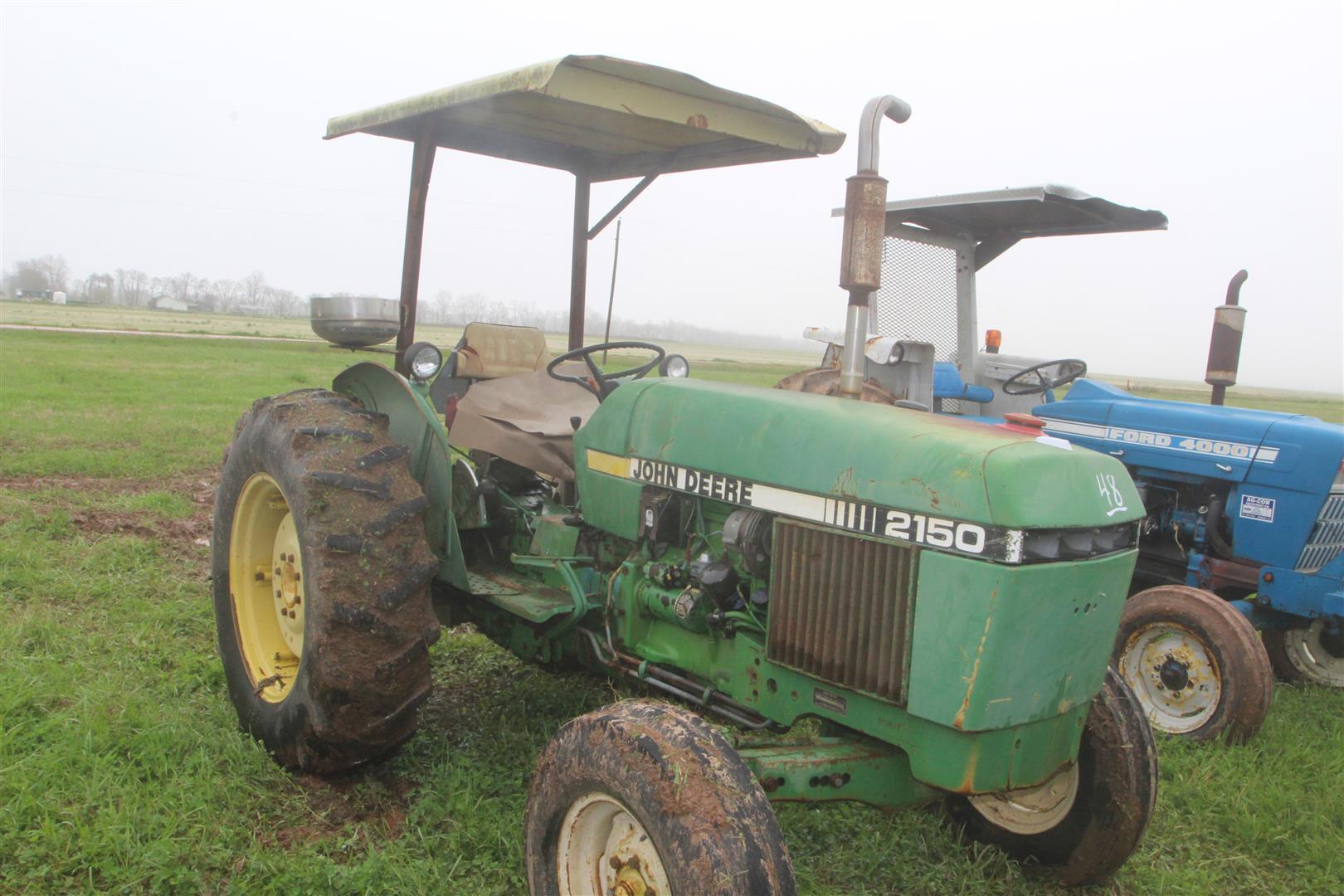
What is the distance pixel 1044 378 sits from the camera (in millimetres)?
5734

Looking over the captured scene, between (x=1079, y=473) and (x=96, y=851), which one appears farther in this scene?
(x=96, y=851)

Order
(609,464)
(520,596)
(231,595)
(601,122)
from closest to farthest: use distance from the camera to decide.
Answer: (609,464)
(520,596)
(231,595)
(601,122)

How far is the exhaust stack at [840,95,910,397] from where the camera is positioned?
2.83 meters

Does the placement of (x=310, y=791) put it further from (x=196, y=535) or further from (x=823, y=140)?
(x=196, y=535)

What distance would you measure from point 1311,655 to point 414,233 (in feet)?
15.1

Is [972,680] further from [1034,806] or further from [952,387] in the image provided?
[952,387]

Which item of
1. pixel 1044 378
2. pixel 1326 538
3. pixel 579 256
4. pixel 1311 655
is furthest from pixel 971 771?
pixel 1044 378

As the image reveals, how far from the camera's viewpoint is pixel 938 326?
6082mm

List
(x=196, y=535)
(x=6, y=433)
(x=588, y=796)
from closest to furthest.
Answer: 1. (x=588, y=796)
2. (x=196, y=535)
3. (x=6, y=433)

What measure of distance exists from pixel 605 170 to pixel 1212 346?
329 centimetres

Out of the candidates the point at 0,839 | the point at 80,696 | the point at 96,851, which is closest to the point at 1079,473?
the point at 96,851

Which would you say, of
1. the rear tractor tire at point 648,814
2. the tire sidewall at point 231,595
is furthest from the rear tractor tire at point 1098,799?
the tire sidewall at point 231,595

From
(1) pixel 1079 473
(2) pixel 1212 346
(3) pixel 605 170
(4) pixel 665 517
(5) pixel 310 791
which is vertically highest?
(3) pixel 605 170

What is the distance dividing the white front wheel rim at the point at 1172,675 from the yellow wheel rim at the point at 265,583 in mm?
3227
